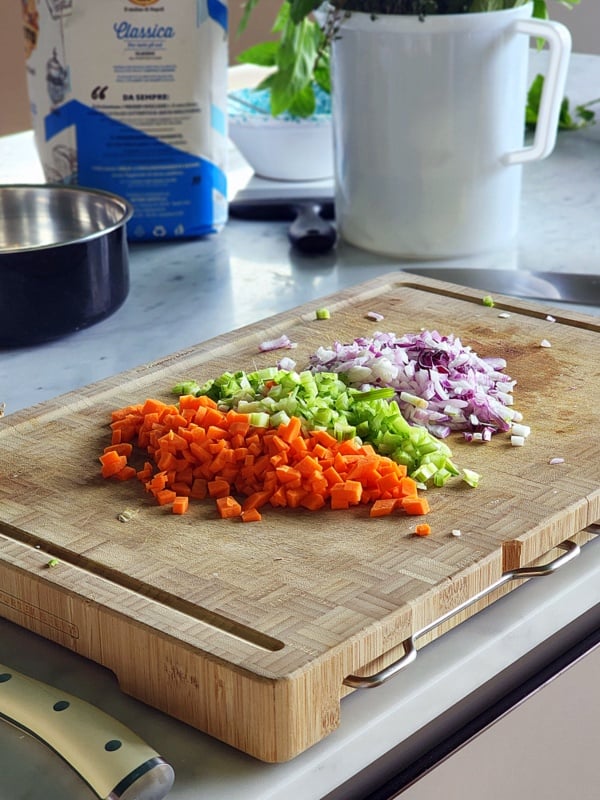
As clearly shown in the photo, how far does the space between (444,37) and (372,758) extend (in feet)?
3.05

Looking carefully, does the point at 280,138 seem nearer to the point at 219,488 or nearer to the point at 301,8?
the point at 301,8

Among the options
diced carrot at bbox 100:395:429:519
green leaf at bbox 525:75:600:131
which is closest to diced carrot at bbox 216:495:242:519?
diced carrot at bbox 100:395:429:519

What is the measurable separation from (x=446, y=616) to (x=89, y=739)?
233 mm

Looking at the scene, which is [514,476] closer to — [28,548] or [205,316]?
[28,548]

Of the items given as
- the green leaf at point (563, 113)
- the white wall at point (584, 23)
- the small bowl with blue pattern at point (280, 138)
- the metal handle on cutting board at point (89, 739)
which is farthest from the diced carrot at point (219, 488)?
the white wall at point (584, 23)

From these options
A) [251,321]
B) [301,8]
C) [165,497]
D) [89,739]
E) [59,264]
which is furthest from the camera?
[301,8]

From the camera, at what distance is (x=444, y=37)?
137cm

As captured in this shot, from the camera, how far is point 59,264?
118 cm

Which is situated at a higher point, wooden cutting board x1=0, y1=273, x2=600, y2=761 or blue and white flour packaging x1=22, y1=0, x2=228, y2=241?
blue and white flour packaging x1=22, y1=0, x2=228, y2=241

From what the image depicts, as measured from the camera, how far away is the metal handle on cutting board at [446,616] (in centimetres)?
69

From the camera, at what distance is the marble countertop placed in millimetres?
663

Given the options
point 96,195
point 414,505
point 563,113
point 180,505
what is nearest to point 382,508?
point 414,505

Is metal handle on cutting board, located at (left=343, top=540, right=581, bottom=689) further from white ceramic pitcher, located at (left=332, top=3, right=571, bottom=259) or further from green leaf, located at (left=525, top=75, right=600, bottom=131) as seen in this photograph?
green leaf, located at (left=525, top=75, right=600, bottom=131)

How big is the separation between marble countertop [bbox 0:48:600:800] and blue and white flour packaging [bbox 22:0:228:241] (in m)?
0.11
